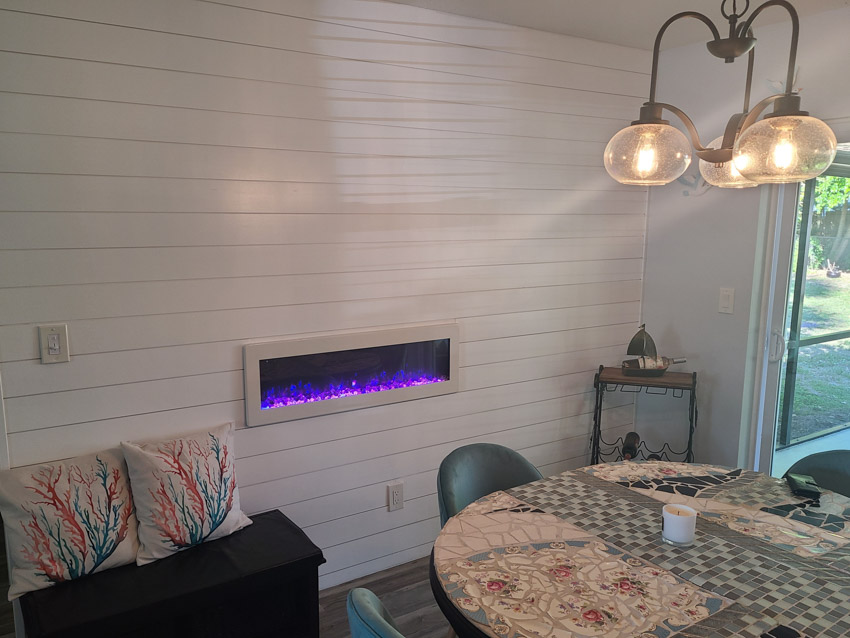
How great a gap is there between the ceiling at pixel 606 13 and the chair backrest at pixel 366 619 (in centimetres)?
245

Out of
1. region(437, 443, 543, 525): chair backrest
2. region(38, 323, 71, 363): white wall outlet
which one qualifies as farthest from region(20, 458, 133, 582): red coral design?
region(437, 443, 543, 525): chair backrest

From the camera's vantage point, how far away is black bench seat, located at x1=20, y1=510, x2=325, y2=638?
201 cm

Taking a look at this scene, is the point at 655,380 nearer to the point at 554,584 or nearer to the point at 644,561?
the point at 644,561

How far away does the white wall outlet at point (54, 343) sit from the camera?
223 cm

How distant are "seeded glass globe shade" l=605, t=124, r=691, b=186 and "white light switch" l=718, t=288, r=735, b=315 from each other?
1.95m

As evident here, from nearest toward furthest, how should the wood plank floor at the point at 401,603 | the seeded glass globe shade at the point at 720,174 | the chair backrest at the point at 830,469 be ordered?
the seeded glass globe shade at the point at 720,174, the chair backrest at the point at 830,469, the wood plank floor at the point at 401,603

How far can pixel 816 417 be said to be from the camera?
10.6ft

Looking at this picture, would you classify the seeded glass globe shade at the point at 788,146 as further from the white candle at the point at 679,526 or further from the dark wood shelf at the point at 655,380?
the dark wood shelf at the point at 655,380

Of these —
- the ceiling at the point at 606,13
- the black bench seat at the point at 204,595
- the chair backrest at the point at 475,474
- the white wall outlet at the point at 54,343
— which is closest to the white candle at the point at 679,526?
the chair backrest at the point at 475,474

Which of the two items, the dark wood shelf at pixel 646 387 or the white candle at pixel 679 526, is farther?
the dark wood shelf at pixel 646 387

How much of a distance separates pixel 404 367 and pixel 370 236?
652mm

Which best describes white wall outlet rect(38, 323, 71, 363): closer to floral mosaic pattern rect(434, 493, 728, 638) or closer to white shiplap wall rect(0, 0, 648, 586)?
white shiplap wall rect(0, 0, 648, 586)

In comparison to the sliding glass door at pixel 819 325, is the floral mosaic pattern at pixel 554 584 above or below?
below

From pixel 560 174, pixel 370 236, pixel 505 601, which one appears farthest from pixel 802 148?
pixel 560 174
